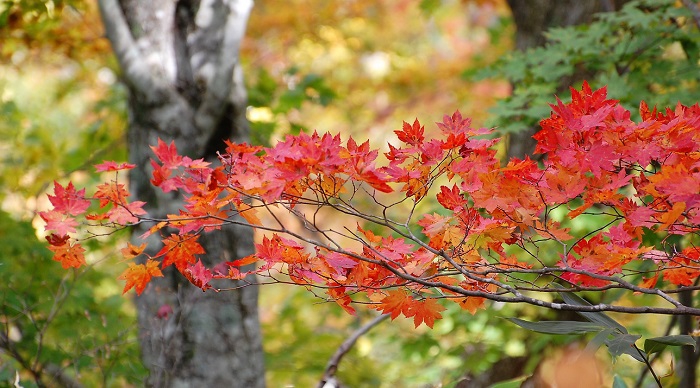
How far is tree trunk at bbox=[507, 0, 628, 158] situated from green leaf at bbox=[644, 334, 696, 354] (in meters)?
2.06

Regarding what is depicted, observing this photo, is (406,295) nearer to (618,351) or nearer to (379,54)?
(618,351)

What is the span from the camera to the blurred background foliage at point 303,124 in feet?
8.14

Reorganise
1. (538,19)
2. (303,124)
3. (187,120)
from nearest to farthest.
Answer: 1. (187,120)
2. (538,19)
3. (303,124)

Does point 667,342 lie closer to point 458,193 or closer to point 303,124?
point 458,193

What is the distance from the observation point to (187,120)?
2.57 metres

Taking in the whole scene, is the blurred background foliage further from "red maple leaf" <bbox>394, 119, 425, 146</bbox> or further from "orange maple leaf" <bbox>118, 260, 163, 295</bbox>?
"red maple leaf" <bbox>394, 119, 425, 146</bbox>

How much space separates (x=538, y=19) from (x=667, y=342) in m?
2.72

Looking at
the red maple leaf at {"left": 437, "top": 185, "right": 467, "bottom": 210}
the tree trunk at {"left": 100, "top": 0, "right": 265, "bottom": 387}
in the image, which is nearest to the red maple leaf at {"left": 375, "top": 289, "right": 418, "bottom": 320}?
the red maple leaf at {"left": 437, "top": 185, "right": 467, "bottom": 210}

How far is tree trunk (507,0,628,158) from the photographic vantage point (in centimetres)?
357

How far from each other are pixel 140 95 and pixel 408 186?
147cm

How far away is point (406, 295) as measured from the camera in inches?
57.2

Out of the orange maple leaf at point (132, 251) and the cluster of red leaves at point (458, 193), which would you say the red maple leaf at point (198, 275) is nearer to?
the cluster of red leaves at point (458, 193)

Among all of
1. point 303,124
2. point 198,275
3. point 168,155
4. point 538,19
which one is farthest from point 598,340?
point 303,124

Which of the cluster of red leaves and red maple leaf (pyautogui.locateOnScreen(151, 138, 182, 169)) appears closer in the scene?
the cluster of red leaves
